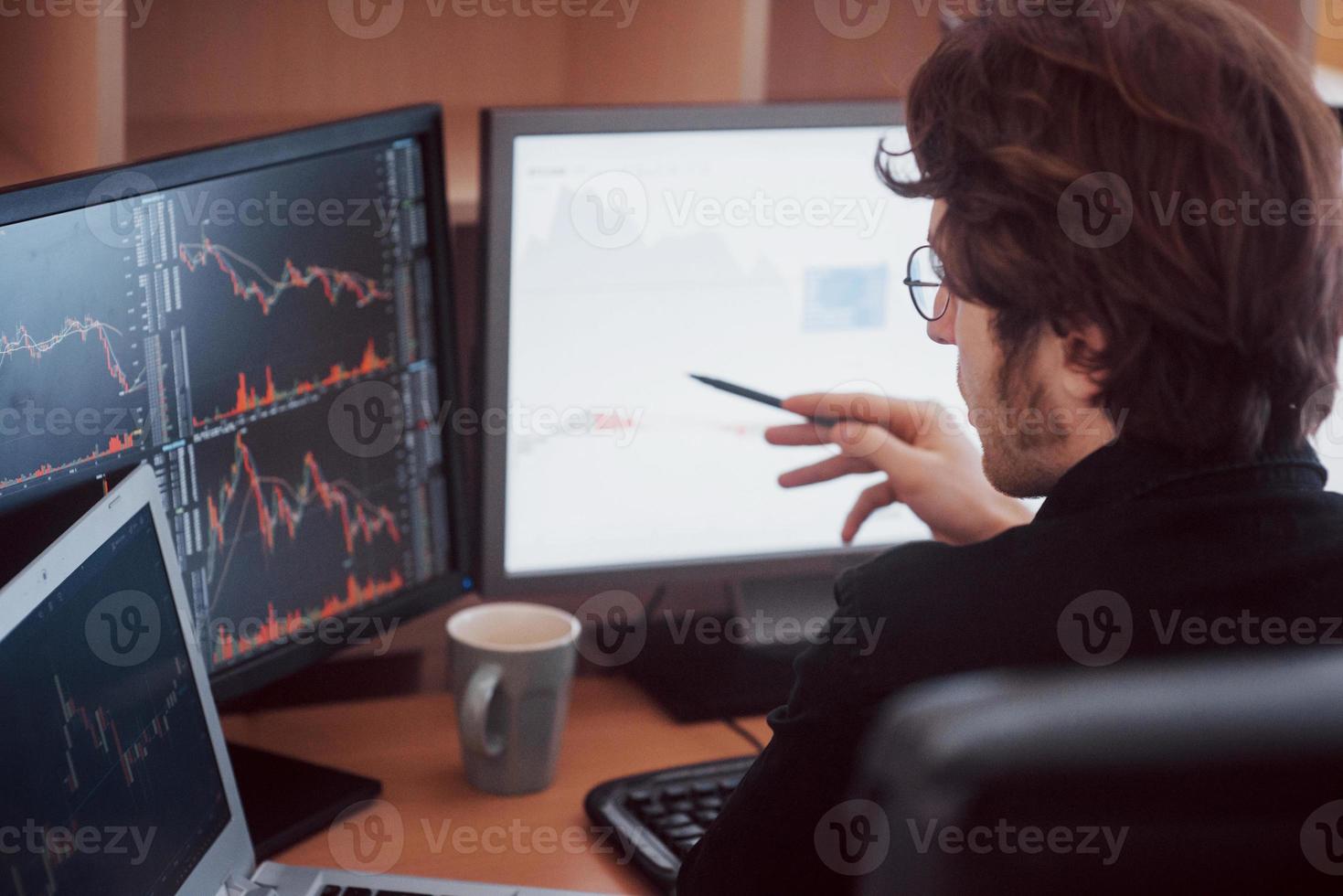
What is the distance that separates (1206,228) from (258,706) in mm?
839

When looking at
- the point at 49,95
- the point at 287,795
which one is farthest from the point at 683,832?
the point at 49,95

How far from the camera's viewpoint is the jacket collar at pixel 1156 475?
0.72 meters

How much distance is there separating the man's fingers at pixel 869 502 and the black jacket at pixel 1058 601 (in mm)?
396

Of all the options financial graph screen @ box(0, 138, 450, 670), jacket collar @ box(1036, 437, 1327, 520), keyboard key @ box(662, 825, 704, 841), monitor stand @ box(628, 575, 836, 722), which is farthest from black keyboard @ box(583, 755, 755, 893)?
jacket collar @ box(1036, 437, 1327, 520)

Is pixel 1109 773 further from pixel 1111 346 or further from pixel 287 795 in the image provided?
pixel 287 795

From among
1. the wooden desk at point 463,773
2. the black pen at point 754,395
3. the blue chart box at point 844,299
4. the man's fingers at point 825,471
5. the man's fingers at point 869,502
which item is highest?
the blue chart box at point 844,299

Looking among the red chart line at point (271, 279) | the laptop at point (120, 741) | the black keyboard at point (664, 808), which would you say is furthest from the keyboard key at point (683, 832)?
the red chart line at point (271, 279)

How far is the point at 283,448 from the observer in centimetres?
101

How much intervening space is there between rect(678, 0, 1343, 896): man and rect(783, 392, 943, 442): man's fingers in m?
0.32

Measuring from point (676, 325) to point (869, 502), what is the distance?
8.6 inches

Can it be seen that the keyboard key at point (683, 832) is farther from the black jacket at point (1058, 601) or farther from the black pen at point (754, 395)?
the black pen at point (754, 395)

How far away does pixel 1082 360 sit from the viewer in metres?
0.77

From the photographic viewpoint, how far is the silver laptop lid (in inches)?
25.3

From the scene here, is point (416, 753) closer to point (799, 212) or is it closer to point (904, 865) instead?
point (799, 212)
